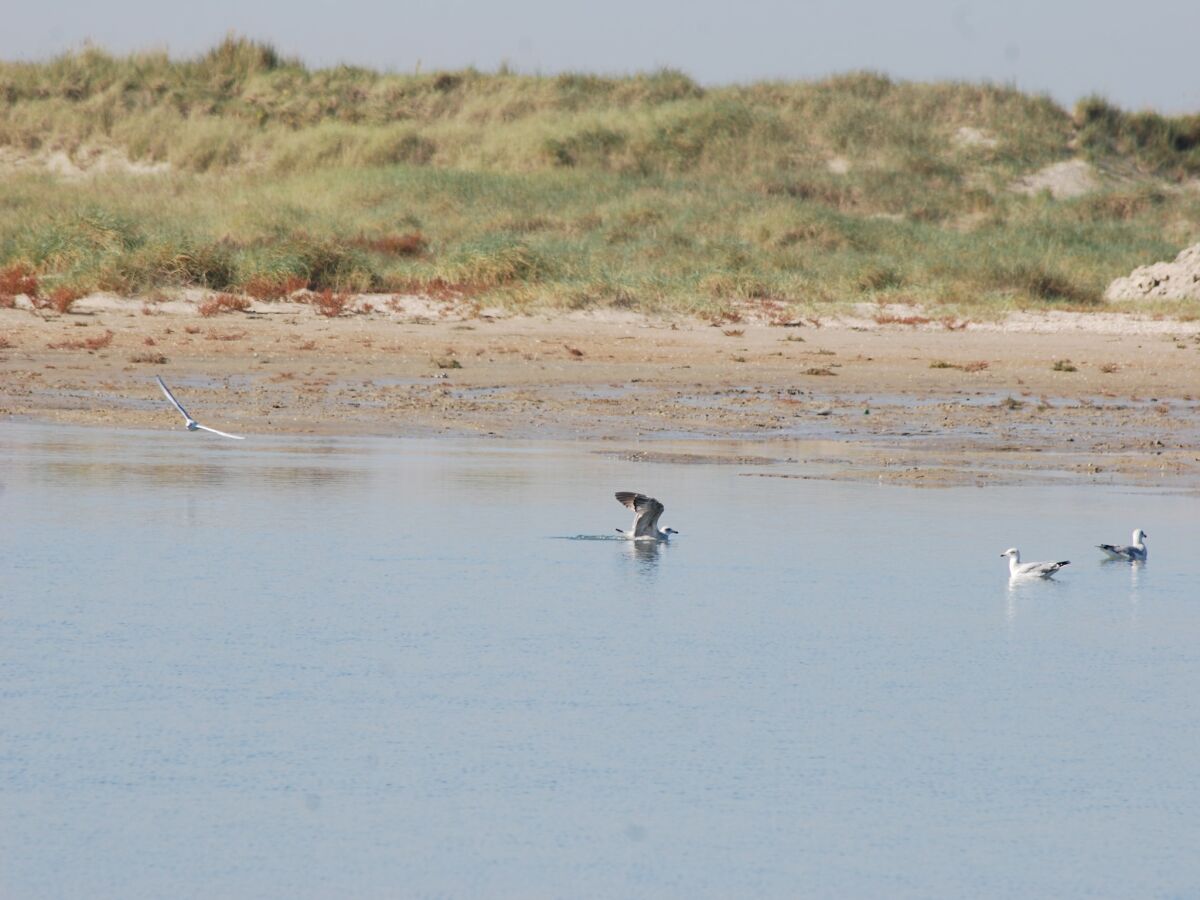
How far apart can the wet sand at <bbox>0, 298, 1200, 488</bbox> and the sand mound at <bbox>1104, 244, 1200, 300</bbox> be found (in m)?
2.29

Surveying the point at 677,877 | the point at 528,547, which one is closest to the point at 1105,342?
the point at 528,547

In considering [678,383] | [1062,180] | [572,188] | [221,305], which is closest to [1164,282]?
[678,383]

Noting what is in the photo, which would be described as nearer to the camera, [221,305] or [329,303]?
[221,305]

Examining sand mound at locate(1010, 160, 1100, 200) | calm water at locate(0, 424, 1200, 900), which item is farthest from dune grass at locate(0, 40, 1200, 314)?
calm water at locate(0, 424, 1200, 900)

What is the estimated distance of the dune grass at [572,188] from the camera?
2200 centimetres

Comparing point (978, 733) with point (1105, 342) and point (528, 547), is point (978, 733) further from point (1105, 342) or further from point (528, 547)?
point (1105, 342)

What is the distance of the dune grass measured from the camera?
22.0 meters

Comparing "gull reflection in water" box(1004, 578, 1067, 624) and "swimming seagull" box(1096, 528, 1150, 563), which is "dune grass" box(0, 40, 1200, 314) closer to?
"swimming seagull" box(1096, 528, 1150, 563)

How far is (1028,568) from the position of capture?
24.5 ft

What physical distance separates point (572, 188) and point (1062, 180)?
10.9 meters

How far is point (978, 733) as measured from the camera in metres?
5.19

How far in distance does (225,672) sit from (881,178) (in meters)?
29.0

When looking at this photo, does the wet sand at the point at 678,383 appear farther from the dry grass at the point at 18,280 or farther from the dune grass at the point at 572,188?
the dune grass at the point at 572,188

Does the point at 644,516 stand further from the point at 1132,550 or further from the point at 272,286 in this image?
the point at 272,286
